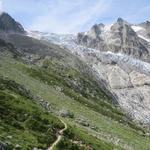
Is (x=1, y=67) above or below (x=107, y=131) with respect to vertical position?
above

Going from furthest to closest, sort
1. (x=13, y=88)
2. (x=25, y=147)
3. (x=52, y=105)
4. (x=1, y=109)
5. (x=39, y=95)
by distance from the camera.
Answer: (x=39, y=95)
(x=52, y=105)
(x=13, y=88)
(x=1, y=109)
(x=25, y=147)

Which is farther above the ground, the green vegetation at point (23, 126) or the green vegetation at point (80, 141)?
the green vegetation at point (23, 126)

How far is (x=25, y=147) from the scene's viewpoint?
44156 millimetres

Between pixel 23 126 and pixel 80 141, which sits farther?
pixel 80 141

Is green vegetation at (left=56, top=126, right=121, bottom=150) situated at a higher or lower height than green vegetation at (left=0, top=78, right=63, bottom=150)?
lower

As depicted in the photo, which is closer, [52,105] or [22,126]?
[22,126]

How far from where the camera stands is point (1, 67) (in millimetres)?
133500

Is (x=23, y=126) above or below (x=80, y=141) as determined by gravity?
above

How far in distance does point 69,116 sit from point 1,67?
4849 centimetres

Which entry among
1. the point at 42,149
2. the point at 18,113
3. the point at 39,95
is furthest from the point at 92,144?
the point at 39,95

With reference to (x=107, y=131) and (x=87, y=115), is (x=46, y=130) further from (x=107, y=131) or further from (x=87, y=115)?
(x=87, y=115)

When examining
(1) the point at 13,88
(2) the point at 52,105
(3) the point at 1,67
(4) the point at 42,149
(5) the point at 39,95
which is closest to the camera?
(4) the point at 42,149

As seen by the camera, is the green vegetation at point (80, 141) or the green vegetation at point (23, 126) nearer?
the green vegetation at point (23, 126)

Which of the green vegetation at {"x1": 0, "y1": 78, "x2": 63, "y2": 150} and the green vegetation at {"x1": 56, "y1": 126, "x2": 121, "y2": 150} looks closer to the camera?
the green vegetation at {"x1": 0, "y1": 78, "x2": 63, "y2": 150}
